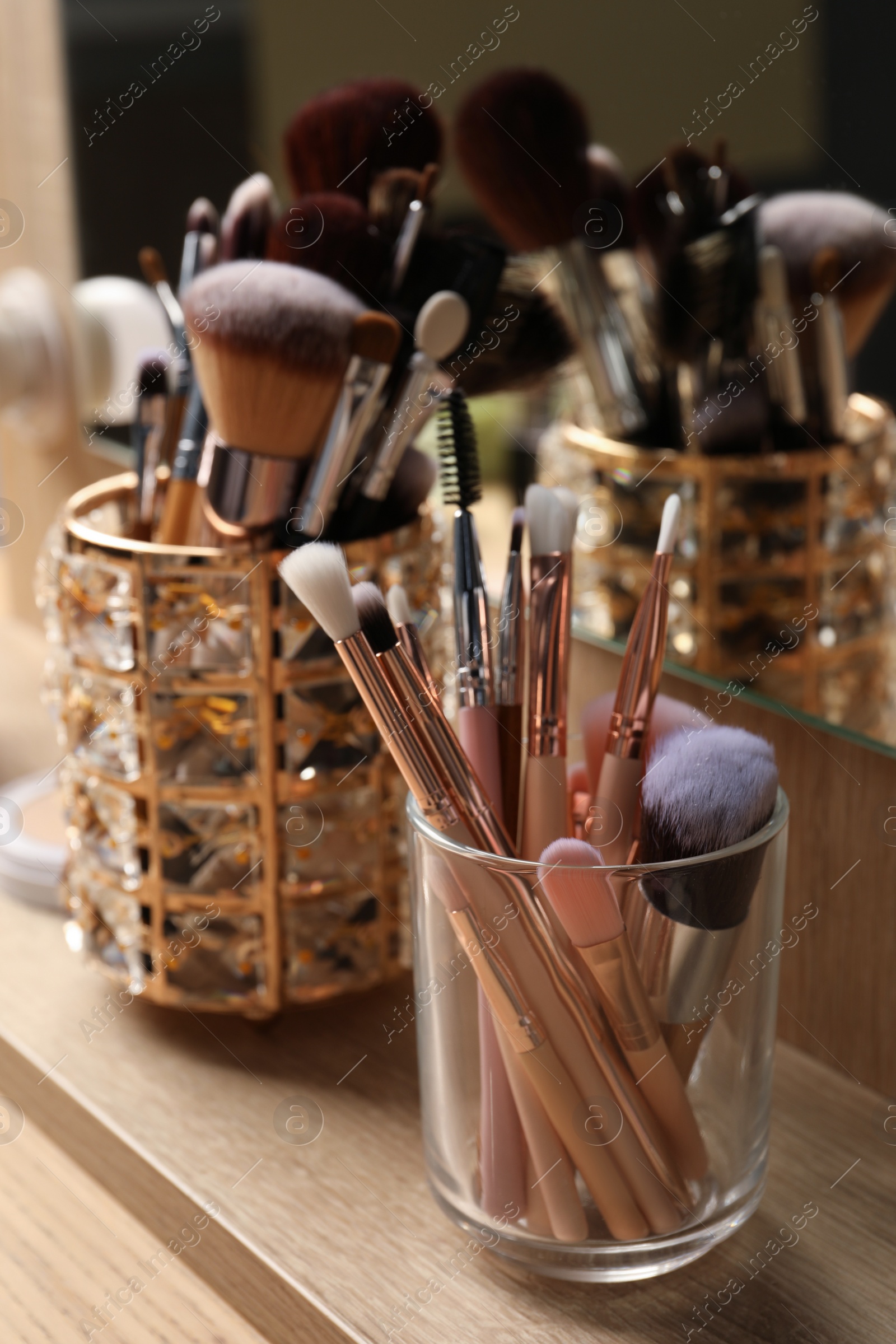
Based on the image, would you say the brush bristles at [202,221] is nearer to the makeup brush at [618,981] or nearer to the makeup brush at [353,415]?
the makeup brush at [353,415]

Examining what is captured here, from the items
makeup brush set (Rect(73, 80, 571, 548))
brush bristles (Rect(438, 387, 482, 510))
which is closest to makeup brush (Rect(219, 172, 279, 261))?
makeup brush set (Rect(73, 80, 571, 548))

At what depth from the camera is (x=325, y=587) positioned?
0.90ft

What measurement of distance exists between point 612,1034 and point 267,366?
0.17 m

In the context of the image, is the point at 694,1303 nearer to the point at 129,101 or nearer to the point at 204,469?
the point at 204,469

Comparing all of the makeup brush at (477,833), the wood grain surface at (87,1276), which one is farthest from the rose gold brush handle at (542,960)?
the wood grain surface at (87,1276)

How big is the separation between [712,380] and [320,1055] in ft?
0.75

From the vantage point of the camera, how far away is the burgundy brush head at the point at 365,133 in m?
0.37

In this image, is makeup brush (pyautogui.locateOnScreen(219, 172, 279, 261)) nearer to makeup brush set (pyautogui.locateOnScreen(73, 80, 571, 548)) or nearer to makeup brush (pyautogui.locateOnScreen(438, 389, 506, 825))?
makeup brush set (pyautogui.locateOnScreen(73, 80, 571, 548))

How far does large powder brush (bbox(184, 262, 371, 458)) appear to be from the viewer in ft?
1.04

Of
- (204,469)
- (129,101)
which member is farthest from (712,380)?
(129,101)

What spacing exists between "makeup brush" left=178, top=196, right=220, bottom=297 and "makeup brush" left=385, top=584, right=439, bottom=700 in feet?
0.47

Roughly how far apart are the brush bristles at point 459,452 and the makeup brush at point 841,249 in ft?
0.38

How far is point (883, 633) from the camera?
0.38 m

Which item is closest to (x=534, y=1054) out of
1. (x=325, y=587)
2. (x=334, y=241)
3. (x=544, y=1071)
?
(x=544, y=1071)
